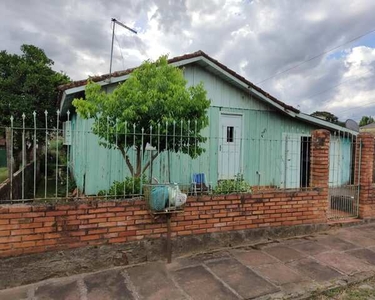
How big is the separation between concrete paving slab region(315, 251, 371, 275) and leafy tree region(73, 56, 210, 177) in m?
2.48

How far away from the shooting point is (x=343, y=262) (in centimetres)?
388

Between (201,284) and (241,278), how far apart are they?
1.73ft

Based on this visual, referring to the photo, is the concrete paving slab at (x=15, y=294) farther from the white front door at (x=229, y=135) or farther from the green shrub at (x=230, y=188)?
the white front door at (x=229, y=135)

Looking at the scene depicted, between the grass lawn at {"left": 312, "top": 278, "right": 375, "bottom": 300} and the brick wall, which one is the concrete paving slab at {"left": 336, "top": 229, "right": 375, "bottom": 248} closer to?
the brick wall

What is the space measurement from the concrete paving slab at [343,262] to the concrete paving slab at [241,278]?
1180mm

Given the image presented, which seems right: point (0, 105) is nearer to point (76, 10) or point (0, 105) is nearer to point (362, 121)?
point (76, 10)

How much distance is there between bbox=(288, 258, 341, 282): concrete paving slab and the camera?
3.43 meters

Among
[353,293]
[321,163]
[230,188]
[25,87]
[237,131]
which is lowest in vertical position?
[353,293]

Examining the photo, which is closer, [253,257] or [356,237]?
[253,257]

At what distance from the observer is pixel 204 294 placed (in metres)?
2.98

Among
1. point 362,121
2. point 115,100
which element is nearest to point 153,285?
point 115,100

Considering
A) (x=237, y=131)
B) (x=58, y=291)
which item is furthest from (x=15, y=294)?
(x=237, y=131)

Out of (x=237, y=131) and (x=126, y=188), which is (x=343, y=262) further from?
(x=237, y=131)

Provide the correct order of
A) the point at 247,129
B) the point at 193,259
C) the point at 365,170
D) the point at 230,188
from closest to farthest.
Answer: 1. the point at 193,259
2. the point at 230,188
3. the point at 365,170
4. the point at 247,129
